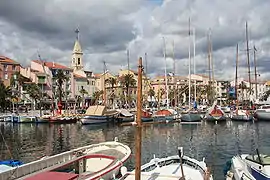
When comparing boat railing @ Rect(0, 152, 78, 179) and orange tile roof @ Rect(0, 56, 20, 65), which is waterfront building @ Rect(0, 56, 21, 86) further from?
boat railing @ Rect(0, 152, 78, 179)

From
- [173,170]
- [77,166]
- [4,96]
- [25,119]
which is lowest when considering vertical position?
[25,119]

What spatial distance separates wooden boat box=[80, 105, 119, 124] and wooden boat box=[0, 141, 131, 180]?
1998 inches

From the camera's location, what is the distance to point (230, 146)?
40906mm

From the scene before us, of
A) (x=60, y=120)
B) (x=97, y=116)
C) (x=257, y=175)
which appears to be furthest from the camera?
(x=60, y=120)

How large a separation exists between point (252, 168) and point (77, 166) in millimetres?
12136

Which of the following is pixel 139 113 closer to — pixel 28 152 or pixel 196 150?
pixel 196 150

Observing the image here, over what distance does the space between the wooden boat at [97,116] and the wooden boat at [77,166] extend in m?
50.7

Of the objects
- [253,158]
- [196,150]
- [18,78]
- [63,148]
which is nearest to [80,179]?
[253,158]

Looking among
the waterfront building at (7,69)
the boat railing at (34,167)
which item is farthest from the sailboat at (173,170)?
the waterfront building at (7,69)

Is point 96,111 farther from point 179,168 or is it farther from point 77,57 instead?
point 77,57

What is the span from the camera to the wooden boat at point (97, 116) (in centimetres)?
7788

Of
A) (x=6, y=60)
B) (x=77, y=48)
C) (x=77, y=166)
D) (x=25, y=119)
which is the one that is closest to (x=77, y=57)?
(x=77, y=48)

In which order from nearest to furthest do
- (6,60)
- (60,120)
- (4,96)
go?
(60,120) < (4,96) < (6,60)

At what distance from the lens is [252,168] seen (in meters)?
19.1
